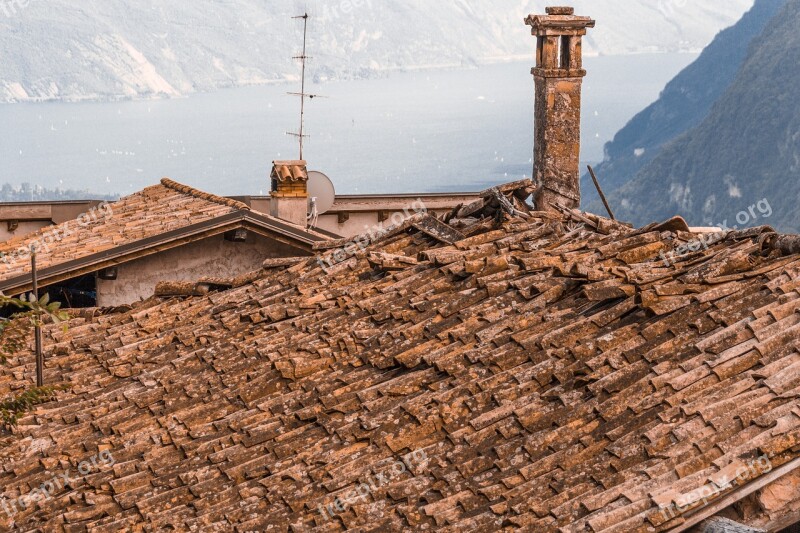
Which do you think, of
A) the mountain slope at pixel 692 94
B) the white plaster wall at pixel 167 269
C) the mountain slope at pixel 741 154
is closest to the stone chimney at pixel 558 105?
the white plaster wall at pixel 167 269

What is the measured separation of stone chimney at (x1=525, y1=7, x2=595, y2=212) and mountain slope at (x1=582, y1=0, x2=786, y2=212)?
491 feet

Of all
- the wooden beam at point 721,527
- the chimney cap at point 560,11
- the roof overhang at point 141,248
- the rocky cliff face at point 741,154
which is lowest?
the wooden beam at point 721,527

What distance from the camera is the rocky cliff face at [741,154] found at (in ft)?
414

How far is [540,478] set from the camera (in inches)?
305

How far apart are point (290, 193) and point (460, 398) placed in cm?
1216

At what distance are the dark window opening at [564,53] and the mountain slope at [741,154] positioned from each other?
10218 centimetres

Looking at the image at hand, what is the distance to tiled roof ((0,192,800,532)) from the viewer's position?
7613 millimetres

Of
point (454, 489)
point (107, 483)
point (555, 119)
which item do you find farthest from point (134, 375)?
point (555, 119)

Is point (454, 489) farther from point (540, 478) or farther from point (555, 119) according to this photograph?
point (555, 119)

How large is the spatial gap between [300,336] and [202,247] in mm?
7039

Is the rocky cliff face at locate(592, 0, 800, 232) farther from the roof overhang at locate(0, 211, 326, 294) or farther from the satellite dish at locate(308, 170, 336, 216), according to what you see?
the roof overhang at locate(0, 211, 326, 294)

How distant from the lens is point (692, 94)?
588ft

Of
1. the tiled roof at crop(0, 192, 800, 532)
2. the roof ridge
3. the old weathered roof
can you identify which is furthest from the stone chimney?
the tiled roof at crop(0, 192, 800, 532)

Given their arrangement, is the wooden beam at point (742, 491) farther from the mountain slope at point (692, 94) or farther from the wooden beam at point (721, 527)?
the mountain slope at point (692, 94)
